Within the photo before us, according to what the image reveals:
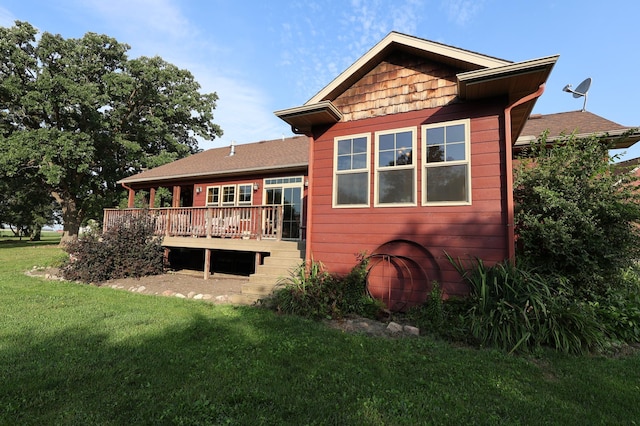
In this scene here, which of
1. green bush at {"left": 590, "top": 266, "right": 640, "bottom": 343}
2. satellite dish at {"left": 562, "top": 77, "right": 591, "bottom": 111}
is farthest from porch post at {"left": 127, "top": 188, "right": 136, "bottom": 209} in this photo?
satellite dish at {"left": 562, "top": 77, "right": 591, "bottom": 111}

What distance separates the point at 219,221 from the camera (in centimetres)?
A: 954

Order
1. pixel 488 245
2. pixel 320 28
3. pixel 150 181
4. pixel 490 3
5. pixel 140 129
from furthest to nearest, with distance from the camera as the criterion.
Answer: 1. pixel 140 129
2. pixel 150 181
3. pixel 320 28
4. pixel 490 3
5. pixel 488 245

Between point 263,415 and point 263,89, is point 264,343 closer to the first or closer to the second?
point 263,415

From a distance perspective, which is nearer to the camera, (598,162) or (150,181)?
(598,162)

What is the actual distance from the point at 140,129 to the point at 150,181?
1035cm

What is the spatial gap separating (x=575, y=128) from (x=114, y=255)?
41.1ft

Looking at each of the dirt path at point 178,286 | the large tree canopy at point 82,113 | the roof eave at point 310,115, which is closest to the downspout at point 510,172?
the roof eave at point 310,115

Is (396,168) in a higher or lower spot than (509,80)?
lower

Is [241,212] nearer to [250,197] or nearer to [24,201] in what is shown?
[250,197]

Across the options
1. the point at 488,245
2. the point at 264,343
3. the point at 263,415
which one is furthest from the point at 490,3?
the point at 263,415

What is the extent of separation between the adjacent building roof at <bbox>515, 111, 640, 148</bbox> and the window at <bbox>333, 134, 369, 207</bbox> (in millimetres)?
3651

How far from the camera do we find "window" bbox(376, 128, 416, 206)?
583cm

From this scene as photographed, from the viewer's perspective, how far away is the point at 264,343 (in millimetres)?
3959

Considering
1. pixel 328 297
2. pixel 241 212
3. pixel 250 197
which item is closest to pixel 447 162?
pixel 328 297
